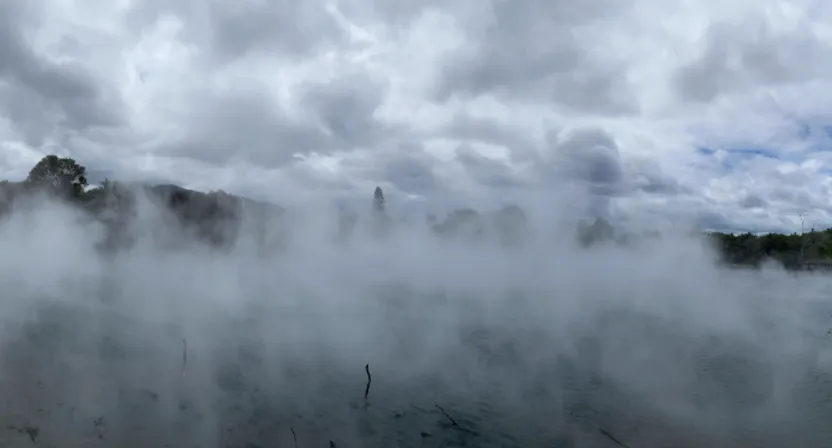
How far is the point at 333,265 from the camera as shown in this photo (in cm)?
5950

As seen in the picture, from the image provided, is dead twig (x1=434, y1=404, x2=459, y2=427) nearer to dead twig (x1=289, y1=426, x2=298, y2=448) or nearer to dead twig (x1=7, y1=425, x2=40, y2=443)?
dead twig (x1=289, y1=426, x2=298, y2=448)

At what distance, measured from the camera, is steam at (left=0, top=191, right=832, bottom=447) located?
47.7 ft

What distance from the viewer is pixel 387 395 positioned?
16453 mm

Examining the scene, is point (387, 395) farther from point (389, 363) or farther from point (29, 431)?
point (29, 431)

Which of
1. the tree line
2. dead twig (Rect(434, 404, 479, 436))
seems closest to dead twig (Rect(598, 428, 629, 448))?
dead twig (Rect(434, 404, 479, 436))

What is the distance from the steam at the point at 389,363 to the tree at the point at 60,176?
3345cm

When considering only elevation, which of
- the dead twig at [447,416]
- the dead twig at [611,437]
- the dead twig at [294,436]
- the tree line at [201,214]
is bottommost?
the dead twig at [294,436]

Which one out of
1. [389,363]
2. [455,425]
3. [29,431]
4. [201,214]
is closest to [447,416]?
[455,425]

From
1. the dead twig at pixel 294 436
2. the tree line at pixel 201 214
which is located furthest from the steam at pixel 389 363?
the tree line at pixel 201 214

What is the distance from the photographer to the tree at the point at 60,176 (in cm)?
7575

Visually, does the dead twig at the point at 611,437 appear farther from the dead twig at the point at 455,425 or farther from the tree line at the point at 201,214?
the tree line at the point at 201,214

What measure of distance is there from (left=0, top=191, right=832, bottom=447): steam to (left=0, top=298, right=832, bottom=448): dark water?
0.07 metres

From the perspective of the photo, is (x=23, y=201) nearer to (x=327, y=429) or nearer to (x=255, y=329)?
(x=255, y=329)

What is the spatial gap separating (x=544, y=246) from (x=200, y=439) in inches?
3042
